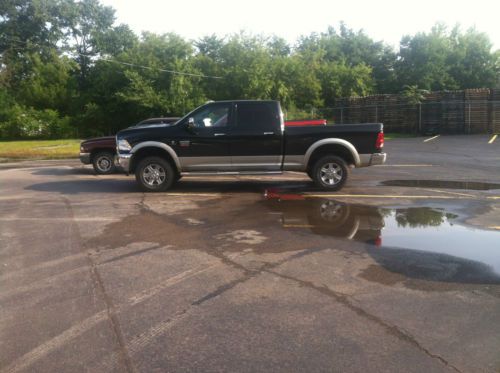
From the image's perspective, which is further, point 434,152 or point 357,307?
point 434,152

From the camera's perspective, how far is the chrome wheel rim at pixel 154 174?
36.1ft

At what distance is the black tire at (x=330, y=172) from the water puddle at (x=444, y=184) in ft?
5.60

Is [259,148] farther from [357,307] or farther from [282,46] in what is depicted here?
[282,46]

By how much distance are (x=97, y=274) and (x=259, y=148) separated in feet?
20.0

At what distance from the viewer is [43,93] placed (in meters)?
49.4

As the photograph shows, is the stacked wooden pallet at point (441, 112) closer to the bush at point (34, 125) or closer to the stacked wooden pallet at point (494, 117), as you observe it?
the stacked wooden pallet at point (494, 117)

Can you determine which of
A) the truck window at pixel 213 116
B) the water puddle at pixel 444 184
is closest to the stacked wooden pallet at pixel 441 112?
the water puddle at pixel 444 184

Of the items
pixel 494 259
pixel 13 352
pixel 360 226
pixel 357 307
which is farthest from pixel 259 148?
pixel 13 352

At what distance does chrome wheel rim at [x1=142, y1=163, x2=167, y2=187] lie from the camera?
36.1ft

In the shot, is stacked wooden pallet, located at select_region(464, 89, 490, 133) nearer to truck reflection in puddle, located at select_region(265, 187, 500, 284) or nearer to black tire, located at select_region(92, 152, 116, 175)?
black tire, located at select_region(92, 152, 116, 175)

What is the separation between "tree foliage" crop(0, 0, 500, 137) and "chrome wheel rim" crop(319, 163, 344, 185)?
25.3 meters

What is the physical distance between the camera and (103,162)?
14.7 m

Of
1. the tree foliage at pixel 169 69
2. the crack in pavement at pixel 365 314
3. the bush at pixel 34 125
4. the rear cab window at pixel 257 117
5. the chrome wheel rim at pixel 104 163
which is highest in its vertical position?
the tree foliage at pixel 169 69

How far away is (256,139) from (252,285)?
20.6ft
